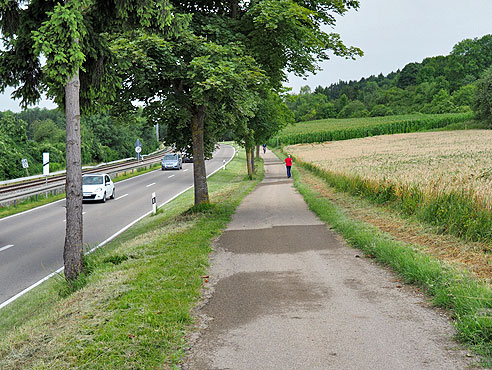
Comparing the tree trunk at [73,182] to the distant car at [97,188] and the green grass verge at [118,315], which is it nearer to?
the green grass verge at [118,315]

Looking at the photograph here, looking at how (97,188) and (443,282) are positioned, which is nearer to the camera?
(443,282)

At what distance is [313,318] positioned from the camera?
531 centimetres

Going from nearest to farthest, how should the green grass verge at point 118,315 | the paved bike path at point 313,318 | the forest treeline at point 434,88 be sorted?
the paved bike path at point 313,318, the green grass verge at point 118,315, the forest treeline at point 434,88

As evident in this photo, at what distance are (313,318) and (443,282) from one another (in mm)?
2040

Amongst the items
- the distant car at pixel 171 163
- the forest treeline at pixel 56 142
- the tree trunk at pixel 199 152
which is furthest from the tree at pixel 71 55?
the distant car at pixel 171 163

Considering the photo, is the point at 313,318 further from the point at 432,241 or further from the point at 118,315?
the point at 432,241

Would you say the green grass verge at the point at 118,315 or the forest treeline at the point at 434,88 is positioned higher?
the forest treeline at the point at 434,88

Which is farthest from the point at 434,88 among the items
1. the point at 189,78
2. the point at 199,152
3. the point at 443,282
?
the point at 443,282

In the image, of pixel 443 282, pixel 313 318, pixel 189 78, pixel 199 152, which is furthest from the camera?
pixel 199 152

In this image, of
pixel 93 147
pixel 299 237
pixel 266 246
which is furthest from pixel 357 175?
pixel 93 147

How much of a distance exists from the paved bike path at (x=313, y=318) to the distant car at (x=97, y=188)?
53.5 ft

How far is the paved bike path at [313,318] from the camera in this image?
4211 millimetres

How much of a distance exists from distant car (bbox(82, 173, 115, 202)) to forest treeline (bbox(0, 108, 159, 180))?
319cm

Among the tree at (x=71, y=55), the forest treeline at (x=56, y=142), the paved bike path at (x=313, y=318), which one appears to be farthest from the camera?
the forest treeline at (x=56, y=142)
